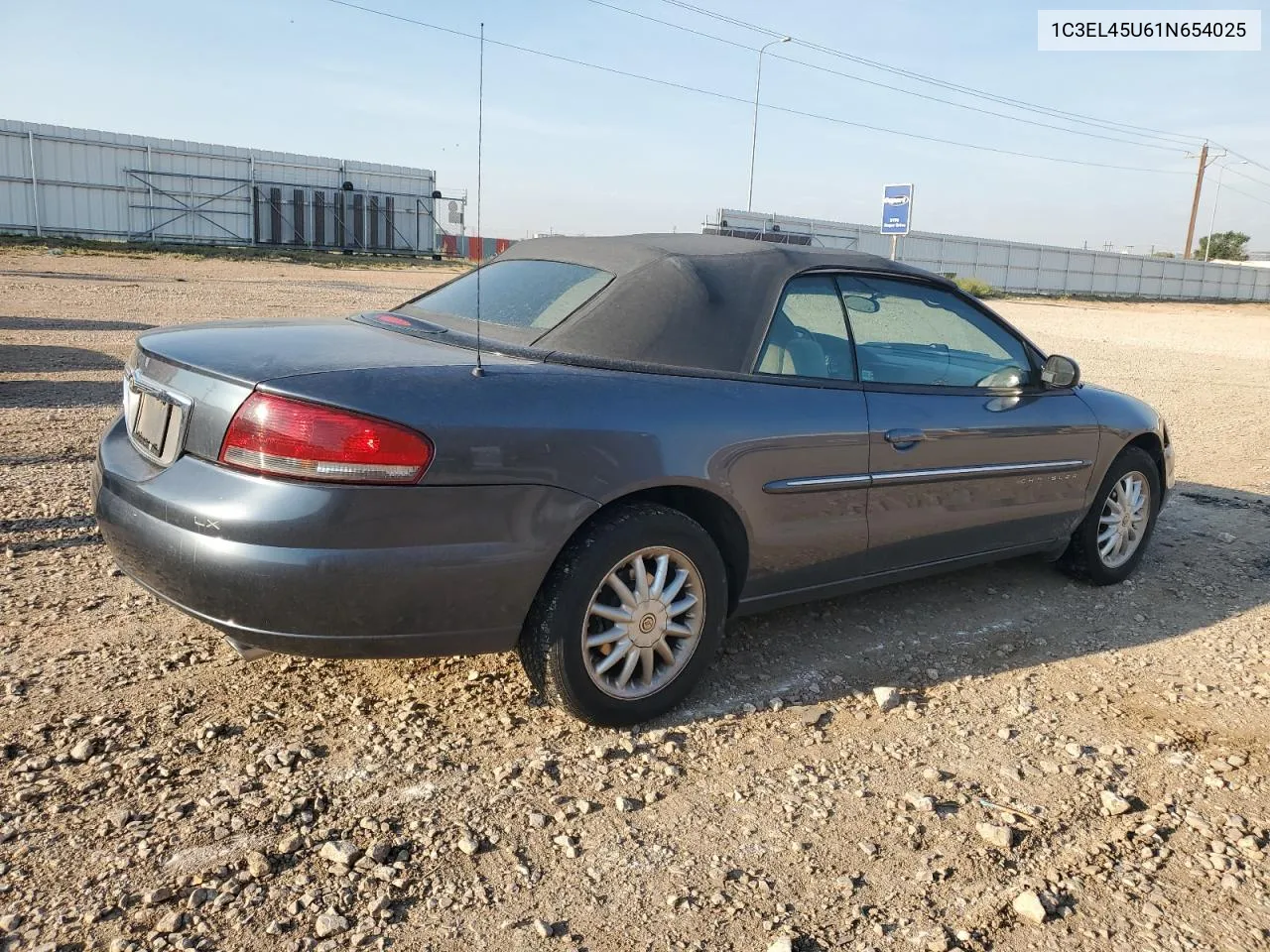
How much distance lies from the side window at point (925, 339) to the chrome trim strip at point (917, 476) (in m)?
0.37

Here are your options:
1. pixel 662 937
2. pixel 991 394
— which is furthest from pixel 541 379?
pixel 991 394

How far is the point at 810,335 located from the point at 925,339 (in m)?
0.86

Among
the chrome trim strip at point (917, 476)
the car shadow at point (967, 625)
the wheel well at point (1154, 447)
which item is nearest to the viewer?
the chrome trim strip at point (917, 476)

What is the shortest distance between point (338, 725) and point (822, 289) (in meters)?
2.33

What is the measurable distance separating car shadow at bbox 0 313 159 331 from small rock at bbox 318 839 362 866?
1157 cm

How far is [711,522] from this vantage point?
347cm

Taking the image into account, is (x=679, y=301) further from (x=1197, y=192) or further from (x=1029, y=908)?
(x=1197, y=192)

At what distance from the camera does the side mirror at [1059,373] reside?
454 cm

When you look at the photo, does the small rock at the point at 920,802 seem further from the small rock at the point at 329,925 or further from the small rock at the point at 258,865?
the small rock at the point at 258,865

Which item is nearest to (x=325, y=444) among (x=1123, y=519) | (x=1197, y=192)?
(x=1123, y=519)

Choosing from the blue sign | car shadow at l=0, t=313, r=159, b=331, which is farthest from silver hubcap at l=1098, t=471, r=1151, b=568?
the blue sign

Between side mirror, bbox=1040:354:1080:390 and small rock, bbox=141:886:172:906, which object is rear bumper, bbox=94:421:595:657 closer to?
small rock, bbox=141:886:172:906

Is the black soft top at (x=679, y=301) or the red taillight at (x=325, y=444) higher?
the black soft top at (x=679, y=301)

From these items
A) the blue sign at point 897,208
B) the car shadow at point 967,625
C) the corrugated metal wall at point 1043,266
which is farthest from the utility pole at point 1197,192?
the car shadow at point 967,625
